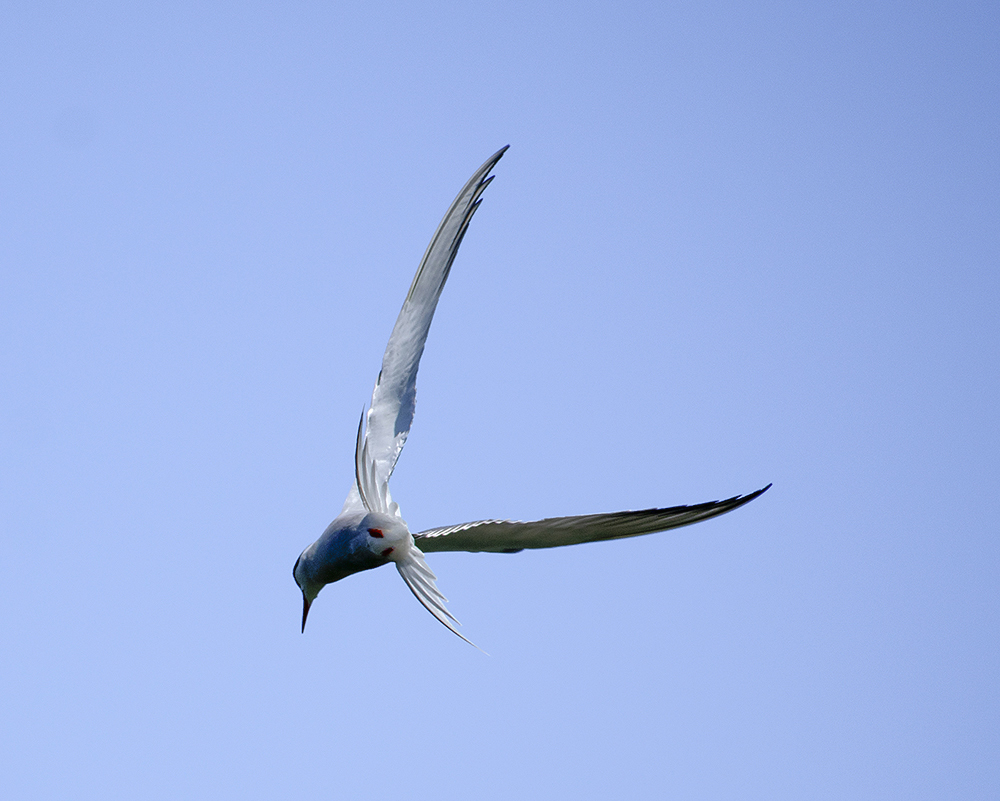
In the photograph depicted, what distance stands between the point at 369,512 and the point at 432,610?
1.24 feet

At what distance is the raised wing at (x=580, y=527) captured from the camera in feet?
8.46

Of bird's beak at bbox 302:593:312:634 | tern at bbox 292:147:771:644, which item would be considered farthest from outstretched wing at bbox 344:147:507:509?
bird's beak at bbox 302:593:312:634

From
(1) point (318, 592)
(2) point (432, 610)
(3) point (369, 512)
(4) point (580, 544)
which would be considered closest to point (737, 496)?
(4) point (580, 544)

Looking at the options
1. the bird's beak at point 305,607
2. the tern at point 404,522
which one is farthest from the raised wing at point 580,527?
the bird's beak at point 305,607

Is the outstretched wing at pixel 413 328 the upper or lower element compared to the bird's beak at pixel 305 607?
upper

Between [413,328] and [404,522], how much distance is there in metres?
0.87

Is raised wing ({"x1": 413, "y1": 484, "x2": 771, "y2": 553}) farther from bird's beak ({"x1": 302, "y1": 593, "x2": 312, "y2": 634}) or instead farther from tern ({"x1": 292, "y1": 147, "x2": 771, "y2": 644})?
bird's beak ({"x1": 302, "y1": 593, "x2": 312, "y2": 634})

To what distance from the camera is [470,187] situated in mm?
3562

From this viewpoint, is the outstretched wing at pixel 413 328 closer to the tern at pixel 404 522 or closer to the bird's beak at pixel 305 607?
the tern at pixel 404 522

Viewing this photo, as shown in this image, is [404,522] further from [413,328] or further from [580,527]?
[413,328]

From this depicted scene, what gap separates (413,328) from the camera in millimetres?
3559

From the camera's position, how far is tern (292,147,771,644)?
8.63 feet

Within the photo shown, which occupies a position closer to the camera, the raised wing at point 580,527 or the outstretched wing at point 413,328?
the raised wing at point 580,527

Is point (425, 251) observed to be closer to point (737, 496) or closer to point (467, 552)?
point (467, 552)
